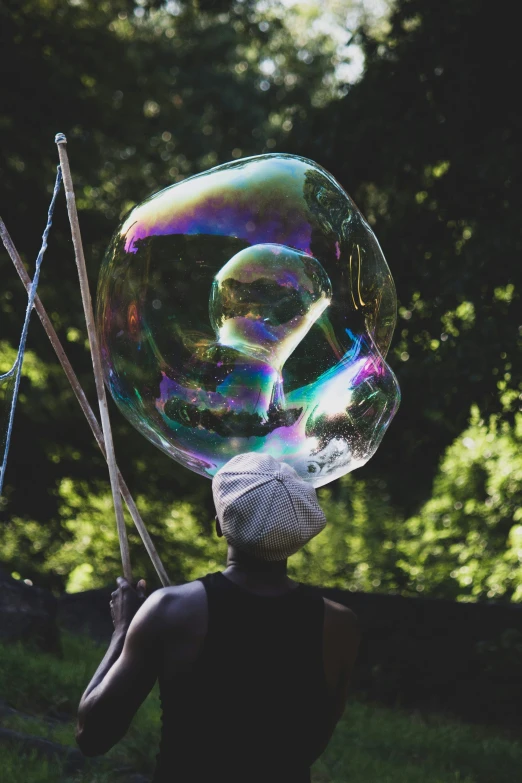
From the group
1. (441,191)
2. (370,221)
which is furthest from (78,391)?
(370,221)

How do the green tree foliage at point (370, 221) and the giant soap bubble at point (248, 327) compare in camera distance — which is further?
the green tree foliage at point (370, 221)

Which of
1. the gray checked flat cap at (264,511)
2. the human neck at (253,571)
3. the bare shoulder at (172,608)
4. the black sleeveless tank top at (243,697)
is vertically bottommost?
the black sleeveless tank top at (243,697)

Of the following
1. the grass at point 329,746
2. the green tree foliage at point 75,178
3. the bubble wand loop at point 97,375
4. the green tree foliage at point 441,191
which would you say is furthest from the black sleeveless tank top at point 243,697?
the green tree foliage at point 75,178

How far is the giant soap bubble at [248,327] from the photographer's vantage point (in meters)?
2.97

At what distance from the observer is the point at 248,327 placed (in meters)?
3.02

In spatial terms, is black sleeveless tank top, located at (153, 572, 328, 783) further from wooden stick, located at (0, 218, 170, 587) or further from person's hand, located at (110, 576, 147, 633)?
wooden stick, located at (0, 218, 170, 587)

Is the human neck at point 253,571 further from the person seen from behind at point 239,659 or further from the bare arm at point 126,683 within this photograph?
the bare arm at point 126,683

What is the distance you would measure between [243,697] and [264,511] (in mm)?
322

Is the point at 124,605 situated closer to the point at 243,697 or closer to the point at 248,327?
the point at 243,697

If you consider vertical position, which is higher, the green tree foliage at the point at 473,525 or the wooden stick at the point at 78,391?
the wooden stick at the point at 78,391

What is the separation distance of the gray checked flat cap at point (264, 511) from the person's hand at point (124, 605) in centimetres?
26

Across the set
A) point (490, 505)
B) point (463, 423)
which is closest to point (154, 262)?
point (463, 423)

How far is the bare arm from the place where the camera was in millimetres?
1697

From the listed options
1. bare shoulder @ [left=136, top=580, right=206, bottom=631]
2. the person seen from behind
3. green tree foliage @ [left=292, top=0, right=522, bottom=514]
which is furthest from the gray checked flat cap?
green tree foliage @ [left=292, top=0, right=522, bottom=514]
